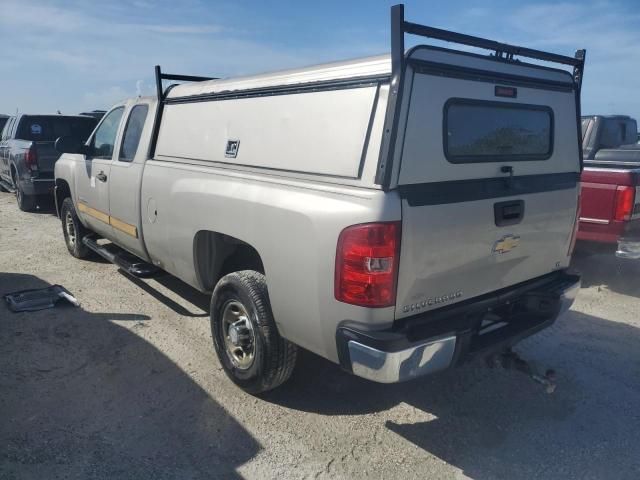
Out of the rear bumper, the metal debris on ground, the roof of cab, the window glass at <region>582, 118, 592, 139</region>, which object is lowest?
the metal debris on ground

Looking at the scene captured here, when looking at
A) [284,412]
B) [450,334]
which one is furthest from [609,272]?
[284,412]

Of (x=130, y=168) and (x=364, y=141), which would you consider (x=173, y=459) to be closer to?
(x=364, y=141)

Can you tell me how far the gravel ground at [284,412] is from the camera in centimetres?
287

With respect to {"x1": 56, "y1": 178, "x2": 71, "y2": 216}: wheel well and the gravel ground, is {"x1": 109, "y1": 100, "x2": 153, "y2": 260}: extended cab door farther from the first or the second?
{"x1": 56, "y1": 178, "x2": 71, "y2": 216}: wheel well

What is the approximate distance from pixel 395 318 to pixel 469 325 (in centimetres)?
48

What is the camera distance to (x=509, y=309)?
3.38m

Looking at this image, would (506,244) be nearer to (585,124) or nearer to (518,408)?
(518,408)

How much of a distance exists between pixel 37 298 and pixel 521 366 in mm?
4436

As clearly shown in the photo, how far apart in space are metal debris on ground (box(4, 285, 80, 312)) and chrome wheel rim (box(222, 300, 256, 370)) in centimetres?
216

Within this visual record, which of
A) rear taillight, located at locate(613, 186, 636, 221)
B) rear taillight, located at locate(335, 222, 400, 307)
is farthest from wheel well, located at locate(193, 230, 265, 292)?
rear taillight, located at locate(613, 186, 636, 221)

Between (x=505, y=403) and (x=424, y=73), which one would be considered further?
(x=505, y=403)

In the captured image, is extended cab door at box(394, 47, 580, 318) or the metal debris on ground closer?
extended cab door at box(394, 47, 580, 318)

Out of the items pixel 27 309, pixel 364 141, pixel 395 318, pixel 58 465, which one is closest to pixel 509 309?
pixel 395 318

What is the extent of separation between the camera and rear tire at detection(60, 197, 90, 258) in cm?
637
